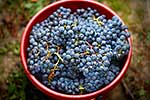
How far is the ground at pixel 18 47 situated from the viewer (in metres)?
1.71

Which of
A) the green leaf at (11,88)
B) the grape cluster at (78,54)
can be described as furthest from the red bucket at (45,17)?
the green leaf at (11,88)

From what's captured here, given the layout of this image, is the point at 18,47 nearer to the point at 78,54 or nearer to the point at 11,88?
the point at 11,88

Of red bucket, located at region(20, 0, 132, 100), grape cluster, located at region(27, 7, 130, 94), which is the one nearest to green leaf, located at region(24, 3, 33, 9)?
red bucket, located at region(20, 0, 132, 100)

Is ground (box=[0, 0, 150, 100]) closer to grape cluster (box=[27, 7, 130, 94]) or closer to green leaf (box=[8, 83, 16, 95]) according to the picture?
green leaf (box=[8, 83, 16, 95])

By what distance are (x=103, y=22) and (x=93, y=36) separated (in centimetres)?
10

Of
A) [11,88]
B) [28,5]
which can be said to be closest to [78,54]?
[11,88]

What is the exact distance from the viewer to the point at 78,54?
131cm

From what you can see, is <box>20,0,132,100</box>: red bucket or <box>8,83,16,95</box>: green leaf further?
<box>8,83,16,95</box>: green leaf

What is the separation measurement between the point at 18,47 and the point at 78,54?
613mm

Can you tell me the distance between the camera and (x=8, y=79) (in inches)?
68.7

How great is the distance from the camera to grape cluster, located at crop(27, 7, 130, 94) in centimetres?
131

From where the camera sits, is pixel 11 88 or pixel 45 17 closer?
pixel 45 17

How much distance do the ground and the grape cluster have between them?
35cm

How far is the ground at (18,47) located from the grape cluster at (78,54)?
1.16ft
